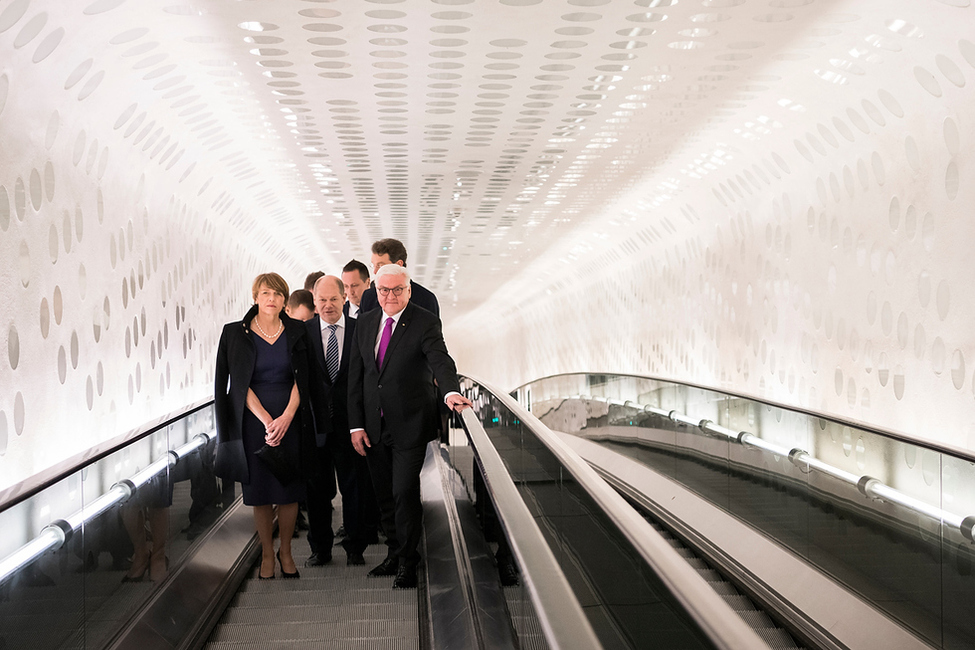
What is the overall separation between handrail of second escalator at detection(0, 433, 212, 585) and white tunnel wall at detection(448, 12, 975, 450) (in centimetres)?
484

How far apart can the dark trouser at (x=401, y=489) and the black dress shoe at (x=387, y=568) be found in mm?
94

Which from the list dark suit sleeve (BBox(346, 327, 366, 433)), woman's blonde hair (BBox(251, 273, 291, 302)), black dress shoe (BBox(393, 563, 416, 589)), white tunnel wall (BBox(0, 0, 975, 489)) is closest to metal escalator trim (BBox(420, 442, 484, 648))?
black dress shoe (BBox(393, 563, 416, 589))

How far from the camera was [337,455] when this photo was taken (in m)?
5.63

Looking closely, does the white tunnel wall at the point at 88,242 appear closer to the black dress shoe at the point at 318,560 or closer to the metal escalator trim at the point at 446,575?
the black dress shoe at the point at 318,560

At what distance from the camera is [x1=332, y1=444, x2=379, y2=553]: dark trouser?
5.51 m

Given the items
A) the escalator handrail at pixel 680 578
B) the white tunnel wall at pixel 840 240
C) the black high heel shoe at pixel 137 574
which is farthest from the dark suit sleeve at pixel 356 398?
the white tunnel wall at pixel 840 240

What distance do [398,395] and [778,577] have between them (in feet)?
9.99

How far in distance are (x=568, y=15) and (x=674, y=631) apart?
15.7 ft

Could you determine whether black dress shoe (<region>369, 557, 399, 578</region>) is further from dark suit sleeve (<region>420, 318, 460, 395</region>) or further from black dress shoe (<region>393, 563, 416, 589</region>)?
dark suit sleeve (<region>420, 318, 460, 395</region>)

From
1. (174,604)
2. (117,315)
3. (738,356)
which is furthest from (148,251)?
(738,356)

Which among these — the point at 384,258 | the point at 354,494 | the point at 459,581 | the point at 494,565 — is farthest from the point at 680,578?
the point at 354,494

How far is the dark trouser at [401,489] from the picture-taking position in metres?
4.72

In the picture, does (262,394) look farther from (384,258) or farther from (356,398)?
(384,258)

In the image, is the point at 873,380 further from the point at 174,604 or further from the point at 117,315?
the point at 117,315
